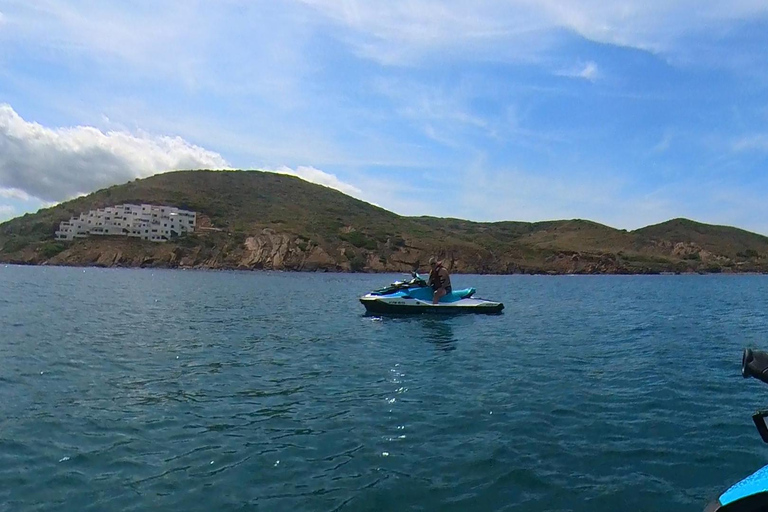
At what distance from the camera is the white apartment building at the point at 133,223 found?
14612 centimetres

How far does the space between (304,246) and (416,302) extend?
10604 cm

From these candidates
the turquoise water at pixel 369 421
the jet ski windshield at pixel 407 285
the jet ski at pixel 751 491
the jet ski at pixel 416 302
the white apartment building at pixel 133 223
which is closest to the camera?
the jet ski at pixel 751 491

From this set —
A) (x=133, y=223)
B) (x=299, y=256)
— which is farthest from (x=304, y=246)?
(x=133, y=223)

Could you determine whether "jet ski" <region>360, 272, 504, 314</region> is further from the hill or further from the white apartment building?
the white apartment building

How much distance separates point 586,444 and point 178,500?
797cm

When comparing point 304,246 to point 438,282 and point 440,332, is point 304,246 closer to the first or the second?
point 438,282

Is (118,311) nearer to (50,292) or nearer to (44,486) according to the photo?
(50,292)

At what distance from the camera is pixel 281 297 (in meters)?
51.0

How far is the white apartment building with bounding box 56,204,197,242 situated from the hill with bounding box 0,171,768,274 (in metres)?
5.10

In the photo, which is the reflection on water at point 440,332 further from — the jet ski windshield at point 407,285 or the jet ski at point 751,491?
the jet ski at point 751,491

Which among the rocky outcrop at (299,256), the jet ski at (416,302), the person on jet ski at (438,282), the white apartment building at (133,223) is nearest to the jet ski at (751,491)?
the jet ski at (416,302)

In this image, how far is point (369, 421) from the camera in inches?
487

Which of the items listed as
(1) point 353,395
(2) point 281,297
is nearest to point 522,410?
(1) point 353,395

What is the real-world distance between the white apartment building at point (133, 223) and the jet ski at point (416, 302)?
12154cm
